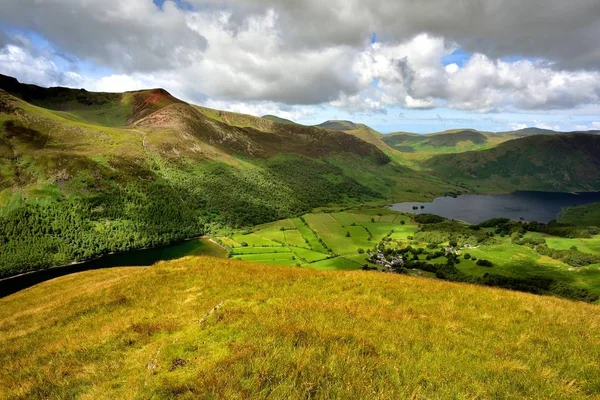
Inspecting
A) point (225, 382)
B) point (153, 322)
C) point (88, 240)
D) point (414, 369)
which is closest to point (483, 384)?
point (414, 369)

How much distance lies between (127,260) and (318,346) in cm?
15294

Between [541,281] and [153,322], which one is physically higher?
[153,322]

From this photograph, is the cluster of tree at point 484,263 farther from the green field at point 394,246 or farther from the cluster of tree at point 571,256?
the cluster of tree at point 571,256

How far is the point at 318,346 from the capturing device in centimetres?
1126

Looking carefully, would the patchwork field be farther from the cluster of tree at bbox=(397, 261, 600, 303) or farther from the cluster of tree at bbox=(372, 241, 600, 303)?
the cluster of tree at bbox=(397, 261, 600, 303)

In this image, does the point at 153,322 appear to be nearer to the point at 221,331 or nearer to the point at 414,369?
the point at 221,331

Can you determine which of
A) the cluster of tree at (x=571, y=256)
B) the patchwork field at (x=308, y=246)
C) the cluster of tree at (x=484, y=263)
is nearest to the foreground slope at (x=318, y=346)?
the patchwork field at (x=308, y=246)

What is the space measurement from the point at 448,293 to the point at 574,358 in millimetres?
8387

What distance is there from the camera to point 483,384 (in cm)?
955

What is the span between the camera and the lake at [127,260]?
380 feet

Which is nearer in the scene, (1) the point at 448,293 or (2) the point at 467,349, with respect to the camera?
(2) the point at 467,349

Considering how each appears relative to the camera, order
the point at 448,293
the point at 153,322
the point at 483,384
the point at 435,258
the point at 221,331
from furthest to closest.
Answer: the point at 435,258
the point at 448,293
the point at 153,322
the point at 221,331
the point at 483,384

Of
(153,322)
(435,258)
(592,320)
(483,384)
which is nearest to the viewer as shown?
(483,384)

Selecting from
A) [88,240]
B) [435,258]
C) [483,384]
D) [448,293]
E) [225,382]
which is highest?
[225,382]
